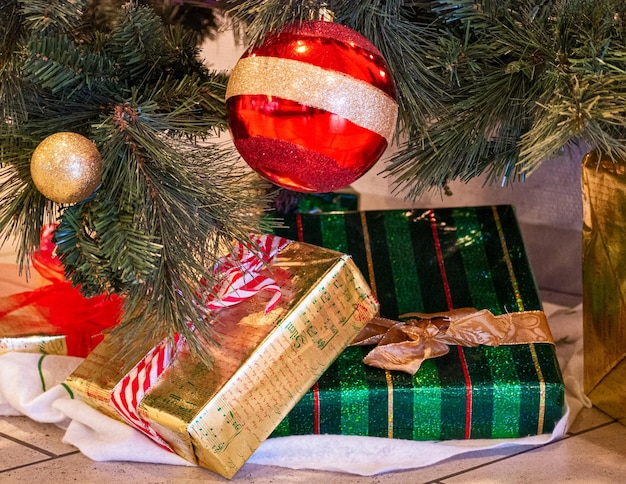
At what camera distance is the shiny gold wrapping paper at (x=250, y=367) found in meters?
0.70

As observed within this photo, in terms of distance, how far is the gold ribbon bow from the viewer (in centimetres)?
79

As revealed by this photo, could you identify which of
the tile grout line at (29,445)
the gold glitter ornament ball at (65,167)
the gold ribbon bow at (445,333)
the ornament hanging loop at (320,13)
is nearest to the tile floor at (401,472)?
the tile grout line at (29,445)

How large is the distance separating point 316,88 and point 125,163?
16cm

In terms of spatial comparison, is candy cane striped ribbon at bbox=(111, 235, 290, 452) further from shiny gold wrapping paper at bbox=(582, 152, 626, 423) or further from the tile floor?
shiny gold wrapping paper at bbox=(582, 152, 626, 423)

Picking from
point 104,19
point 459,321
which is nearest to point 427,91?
point 459,321

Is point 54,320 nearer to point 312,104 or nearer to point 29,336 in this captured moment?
point 29,336

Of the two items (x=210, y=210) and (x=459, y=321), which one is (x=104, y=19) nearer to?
(x=210, y=210)

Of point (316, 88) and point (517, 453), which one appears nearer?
point (316, 88)

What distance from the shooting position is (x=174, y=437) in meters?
0.71

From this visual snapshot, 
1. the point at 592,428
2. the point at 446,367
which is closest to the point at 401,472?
the point at 446,367

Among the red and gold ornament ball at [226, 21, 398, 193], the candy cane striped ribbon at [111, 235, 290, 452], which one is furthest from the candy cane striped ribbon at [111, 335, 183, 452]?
the red and gold ornament ball at [226, 21, 398, 193]

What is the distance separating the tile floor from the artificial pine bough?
157 millimetres

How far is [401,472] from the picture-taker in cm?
73

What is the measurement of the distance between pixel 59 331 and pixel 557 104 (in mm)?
616
